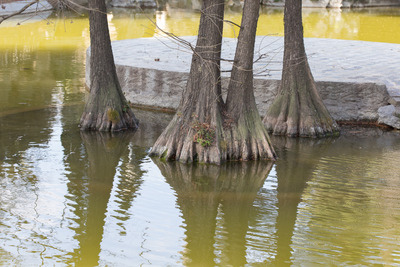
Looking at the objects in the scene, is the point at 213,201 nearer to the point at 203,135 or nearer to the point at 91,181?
the point at 203,135

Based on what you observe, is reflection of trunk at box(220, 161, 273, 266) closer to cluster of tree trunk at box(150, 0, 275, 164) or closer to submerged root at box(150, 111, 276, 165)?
submerged root at box(150, 111, 276, 165)

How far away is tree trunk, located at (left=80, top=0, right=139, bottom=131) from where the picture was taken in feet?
39.6

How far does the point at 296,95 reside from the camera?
12.1 metres

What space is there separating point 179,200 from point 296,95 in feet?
13.7

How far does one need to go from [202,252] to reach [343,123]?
7.11 m

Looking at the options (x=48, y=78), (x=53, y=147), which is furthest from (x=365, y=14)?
(x=53, y=147)

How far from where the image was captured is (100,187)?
30.9ft

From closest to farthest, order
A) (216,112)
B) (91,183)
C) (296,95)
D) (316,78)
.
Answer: (91,183), (216,112), (296,95), (316,78)

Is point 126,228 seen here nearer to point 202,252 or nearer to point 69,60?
point 202,252

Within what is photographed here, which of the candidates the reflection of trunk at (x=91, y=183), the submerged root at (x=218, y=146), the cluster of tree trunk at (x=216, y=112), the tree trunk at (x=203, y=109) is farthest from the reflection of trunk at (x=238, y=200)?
the reflection of trunk at (x=91, y=183)

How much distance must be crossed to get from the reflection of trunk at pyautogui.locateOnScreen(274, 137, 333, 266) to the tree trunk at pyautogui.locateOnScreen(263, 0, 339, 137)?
0.25 metres

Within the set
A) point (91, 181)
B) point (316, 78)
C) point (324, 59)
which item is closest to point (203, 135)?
point (91, 181)

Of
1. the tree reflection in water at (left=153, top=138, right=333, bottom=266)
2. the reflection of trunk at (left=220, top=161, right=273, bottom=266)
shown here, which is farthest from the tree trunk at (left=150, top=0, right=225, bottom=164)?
the reflection of trunk at (left=220, top=161, right=273, bottom=266)

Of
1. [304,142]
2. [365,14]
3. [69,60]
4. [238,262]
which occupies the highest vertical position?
[365,14]
